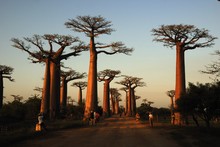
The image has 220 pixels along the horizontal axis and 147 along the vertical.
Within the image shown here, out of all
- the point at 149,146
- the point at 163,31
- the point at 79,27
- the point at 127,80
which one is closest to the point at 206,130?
the point at 149,146

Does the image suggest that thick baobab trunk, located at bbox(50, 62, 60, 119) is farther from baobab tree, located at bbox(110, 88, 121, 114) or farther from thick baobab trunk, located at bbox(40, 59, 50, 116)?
baobab tree, located at bbox(110, 88, 121, 114)

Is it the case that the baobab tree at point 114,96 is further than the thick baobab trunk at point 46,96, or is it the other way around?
the baobab tree at point 114,96

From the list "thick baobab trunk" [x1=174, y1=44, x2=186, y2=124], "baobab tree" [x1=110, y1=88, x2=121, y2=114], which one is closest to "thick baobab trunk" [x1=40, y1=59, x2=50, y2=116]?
"thick baobab trunk" [x1=174, y1=44, x2=186, y2=124]

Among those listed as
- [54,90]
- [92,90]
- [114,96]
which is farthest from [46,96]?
[114,96]

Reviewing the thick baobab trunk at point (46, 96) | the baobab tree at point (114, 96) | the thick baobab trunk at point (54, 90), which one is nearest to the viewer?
the thick baobab trunk at point (46, 96)

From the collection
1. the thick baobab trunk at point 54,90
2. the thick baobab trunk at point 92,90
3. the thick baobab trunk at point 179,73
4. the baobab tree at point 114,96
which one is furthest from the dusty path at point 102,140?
the baobab tree at point 114,96

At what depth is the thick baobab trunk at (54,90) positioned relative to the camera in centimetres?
3465

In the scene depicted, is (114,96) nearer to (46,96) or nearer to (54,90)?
(54,90)

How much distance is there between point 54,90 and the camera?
35.5 meters

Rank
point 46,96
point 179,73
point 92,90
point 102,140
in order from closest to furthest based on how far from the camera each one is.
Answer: point 102,140
point 179,73
point 92,90
point 46,96

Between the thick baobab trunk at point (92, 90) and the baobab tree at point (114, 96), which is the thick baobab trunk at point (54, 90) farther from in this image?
the baobab tree at point (114, 96)

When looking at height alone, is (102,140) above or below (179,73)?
below

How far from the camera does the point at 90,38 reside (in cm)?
3400

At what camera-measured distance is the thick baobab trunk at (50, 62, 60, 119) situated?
34.7 metres
